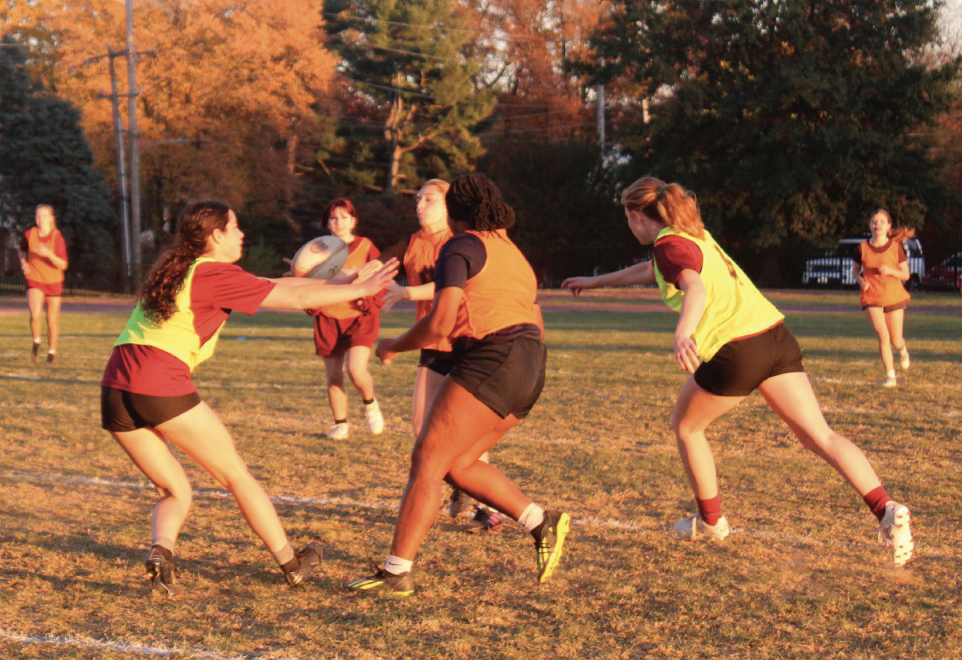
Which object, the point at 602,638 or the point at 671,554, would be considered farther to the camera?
the point at 671,554

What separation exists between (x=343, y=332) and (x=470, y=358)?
3974mm

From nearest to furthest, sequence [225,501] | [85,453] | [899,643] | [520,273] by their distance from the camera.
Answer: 1. [899,643]
2. [520,273]
3. [225,501]
4. [85,453]

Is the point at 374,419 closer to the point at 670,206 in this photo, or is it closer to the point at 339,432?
the point at 339,432

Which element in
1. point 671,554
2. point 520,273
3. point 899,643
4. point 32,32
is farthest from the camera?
point 32,32

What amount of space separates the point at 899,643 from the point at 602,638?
44.4 inches

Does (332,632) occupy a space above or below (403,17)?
below

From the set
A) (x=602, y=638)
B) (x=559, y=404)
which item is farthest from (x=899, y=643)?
(x=559, y=404)

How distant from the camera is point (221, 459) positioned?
4.54m

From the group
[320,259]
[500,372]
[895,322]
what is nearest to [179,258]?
[500,372]

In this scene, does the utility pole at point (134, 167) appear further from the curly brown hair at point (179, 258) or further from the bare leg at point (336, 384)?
the curly brown hair at point (179, 258)

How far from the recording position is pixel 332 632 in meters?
4.14

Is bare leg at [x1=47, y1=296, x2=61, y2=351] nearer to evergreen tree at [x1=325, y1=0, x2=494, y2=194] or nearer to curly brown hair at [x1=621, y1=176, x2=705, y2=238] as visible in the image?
curly brown hair at [x1=621, y1=176, x2=705, y2=238]

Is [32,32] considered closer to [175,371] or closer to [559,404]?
[559,404]

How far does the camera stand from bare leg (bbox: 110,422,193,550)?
4586mm
